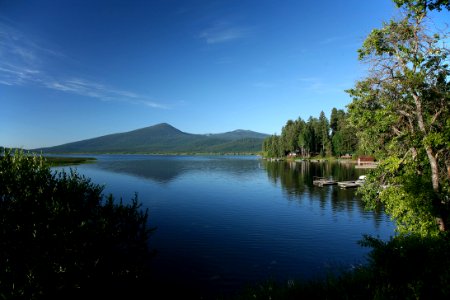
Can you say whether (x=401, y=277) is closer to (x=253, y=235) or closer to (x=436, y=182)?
(x=436, y=182)

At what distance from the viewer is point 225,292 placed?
24.4 metres

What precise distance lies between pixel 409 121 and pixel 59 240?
25578mm

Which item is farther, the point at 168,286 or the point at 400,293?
the point at 168,286

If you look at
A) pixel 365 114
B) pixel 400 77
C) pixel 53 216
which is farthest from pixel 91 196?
pixel 400 77

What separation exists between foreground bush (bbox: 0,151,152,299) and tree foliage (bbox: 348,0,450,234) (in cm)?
1966

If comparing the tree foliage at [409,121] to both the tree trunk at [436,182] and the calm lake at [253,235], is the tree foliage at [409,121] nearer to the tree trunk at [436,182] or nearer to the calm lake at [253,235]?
the tree trunk at [436,182]

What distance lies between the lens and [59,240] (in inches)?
766

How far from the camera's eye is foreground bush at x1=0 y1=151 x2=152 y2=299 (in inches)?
701

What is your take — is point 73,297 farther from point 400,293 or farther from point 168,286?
point 400,293

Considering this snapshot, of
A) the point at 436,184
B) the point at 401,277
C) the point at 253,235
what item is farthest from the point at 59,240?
the point at 436,184

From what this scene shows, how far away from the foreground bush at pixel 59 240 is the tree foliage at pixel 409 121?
19656mm

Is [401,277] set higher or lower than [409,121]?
lower

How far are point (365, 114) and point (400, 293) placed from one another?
12006 millimetres

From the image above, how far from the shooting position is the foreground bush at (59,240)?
58.4ft
